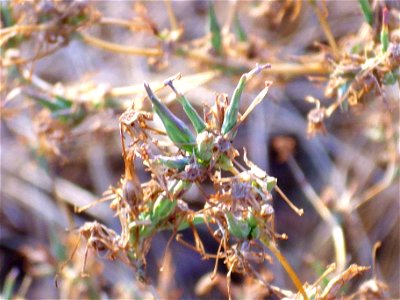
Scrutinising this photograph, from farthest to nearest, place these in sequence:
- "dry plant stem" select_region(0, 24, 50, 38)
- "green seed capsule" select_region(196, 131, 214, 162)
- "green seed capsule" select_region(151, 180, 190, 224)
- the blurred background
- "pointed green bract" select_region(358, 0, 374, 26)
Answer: the blurred background → "dry plant stem" select_region(0, 24, 50, 38) → "pointed green bract" select_region(358, 0, 374, 26) → "green seed capsule" select_region(151, 180, 190, 224) → "green seed capsule" select_region(196, 131, 214, 162)

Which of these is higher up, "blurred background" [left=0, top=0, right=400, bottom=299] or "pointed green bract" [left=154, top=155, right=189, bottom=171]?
"pointed green bract" [left=154, top=155, right=189, bottom=171]

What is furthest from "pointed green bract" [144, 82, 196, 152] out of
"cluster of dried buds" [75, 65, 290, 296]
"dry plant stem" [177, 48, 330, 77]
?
"dry plant stem" [177, 48, 330, 77]

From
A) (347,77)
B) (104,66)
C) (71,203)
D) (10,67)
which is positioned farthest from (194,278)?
(347,77)

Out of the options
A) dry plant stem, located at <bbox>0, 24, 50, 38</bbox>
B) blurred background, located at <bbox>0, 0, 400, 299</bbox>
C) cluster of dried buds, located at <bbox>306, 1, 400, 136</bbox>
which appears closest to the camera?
cluster of dried buds, located at <bbox>306, 1, 400, 136</bbox>

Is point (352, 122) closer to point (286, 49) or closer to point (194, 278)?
point (286, 49)

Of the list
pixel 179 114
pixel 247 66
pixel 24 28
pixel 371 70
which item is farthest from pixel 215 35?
pixel 179 114

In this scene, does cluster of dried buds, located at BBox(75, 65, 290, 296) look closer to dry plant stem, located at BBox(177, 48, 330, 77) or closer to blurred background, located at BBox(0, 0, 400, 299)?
blurred background, located at BBox(0, 0, 400, 299)
